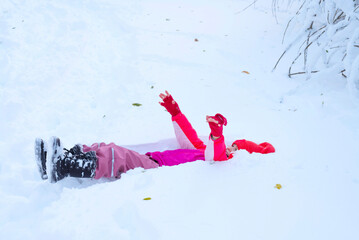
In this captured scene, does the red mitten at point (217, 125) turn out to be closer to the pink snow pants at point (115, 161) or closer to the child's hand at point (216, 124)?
the child's hand at point (216, 124)

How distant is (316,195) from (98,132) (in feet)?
5.53

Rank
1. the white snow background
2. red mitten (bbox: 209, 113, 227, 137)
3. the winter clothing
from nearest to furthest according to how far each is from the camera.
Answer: the white snow background, red mitten (bbox: 209, 113, 227, 137), the winter clothing

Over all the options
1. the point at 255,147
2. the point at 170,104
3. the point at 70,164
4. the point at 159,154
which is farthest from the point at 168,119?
the point at 70,164

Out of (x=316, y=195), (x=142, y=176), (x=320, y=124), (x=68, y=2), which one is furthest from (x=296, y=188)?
(x=68, y=2)

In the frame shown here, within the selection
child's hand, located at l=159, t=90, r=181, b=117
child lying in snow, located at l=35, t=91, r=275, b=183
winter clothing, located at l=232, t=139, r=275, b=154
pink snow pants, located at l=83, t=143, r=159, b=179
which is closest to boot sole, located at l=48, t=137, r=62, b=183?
child lying in snow, located at l=35, t=91, r=275, b=183

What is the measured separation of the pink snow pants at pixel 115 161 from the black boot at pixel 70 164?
53 millimetres

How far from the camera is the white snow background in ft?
4.64

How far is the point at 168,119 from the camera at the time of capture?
2621 millimetres

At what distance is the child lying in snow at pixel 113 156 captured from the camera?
1.69 metres

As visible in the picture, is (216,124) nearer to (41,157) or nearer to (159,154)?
(159,154)

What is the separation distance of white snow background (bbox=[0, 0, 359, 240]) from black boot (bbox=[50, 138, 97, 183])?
9 centimetres

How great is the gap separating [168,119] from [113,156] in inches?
33.9

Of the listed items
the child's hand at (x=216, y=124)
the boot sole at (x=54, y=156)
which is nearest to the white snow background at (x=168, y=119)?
the boot sole at (x=54, y=156)

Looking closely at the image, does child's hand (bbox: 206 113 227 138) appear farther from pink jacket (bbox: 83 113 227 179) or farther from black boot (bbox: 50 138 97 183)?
black boot (bbox: 50 138 97 183)
